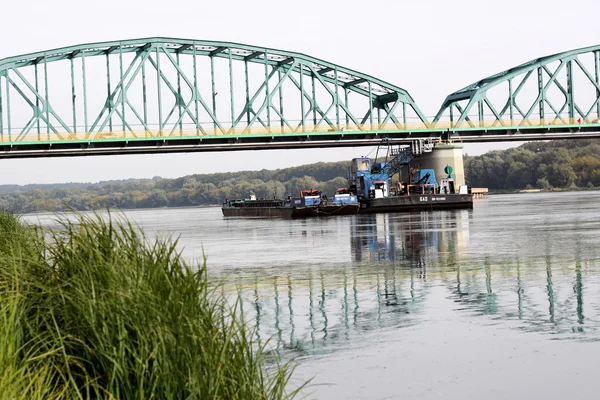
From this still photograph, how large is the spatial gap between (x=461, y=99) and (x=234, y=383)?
439ft

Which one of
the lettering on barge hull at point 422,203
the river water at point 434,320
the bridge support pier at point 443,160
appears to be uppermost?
the bridge support pier at point 443,160

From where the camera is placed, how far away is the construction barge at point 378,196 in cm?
8719

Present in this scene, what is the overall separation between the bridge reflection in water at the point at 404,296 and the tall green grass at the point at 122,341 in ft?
15.1

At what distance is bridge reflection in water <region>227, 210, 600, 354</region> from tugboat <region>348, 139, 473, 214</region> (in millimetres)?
59822

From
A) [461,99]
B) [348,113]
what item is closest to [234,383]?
[348,113]

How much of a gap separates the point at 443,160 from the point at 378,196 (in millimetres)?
23525

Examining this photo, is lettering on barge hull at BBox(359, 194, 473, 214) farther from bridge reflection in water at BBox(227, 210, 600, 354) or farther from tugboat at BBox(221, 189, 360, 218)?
→ bridge reflection in water at BBox(227, 210, 600, 354)

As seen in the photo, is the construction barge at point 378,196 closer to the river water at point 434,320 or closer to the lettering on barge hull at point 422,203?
the lettering on barge hull at point 422,203

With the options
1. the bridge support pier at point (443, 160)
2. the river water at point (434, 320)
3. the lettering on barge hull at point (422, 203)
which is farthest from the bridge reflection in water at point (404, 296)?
the bridge support pier at point (443, 160)

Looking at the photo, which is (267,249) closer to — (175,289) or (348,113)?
(175,289)

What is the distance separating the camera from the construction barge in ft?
286

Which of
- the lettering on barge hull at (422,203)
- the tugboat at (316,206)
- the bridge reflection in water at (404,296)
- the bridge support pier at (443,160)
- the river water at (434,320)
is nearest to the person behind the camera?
the river water at (434,320)

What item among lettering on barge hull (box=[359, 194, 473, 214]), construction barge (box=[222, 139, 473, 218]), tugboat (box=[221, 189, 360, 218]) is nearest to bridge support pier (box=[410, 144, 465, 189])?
construction barge (box=[222, 139, 473, 218])

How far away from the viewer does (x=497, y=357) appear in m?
12.0
